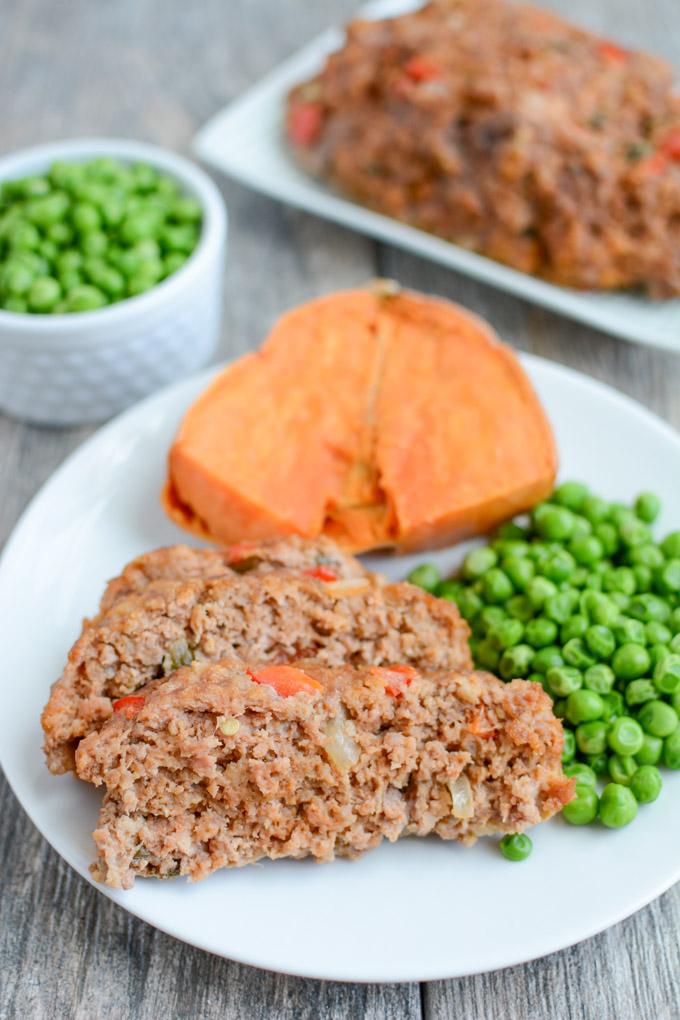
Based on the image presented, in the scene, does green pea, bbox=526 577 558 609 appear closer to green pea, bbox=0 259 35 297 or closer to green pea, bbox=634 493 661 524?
green pea, bbox=634 493 661 524

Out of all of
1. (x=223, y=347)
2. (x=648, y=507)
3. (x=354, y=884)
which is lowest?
(x=223, y=347)

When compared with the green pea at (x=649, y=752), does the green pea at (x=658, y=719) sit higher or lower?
higher

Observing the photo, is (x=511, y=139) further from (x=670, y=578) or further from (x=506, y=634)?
(x=506, y=634)

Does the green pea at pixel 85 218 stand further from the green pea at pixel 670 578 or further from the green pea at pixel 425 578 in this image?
the green pea at pixel 670 578

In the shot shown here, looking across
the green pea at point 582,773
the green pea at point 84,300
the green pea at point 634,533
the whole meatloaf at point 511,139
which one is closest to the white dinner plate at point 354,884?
the green pea at point 582,773

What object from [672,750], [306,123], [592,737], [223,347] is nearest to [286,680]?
[592,737]
